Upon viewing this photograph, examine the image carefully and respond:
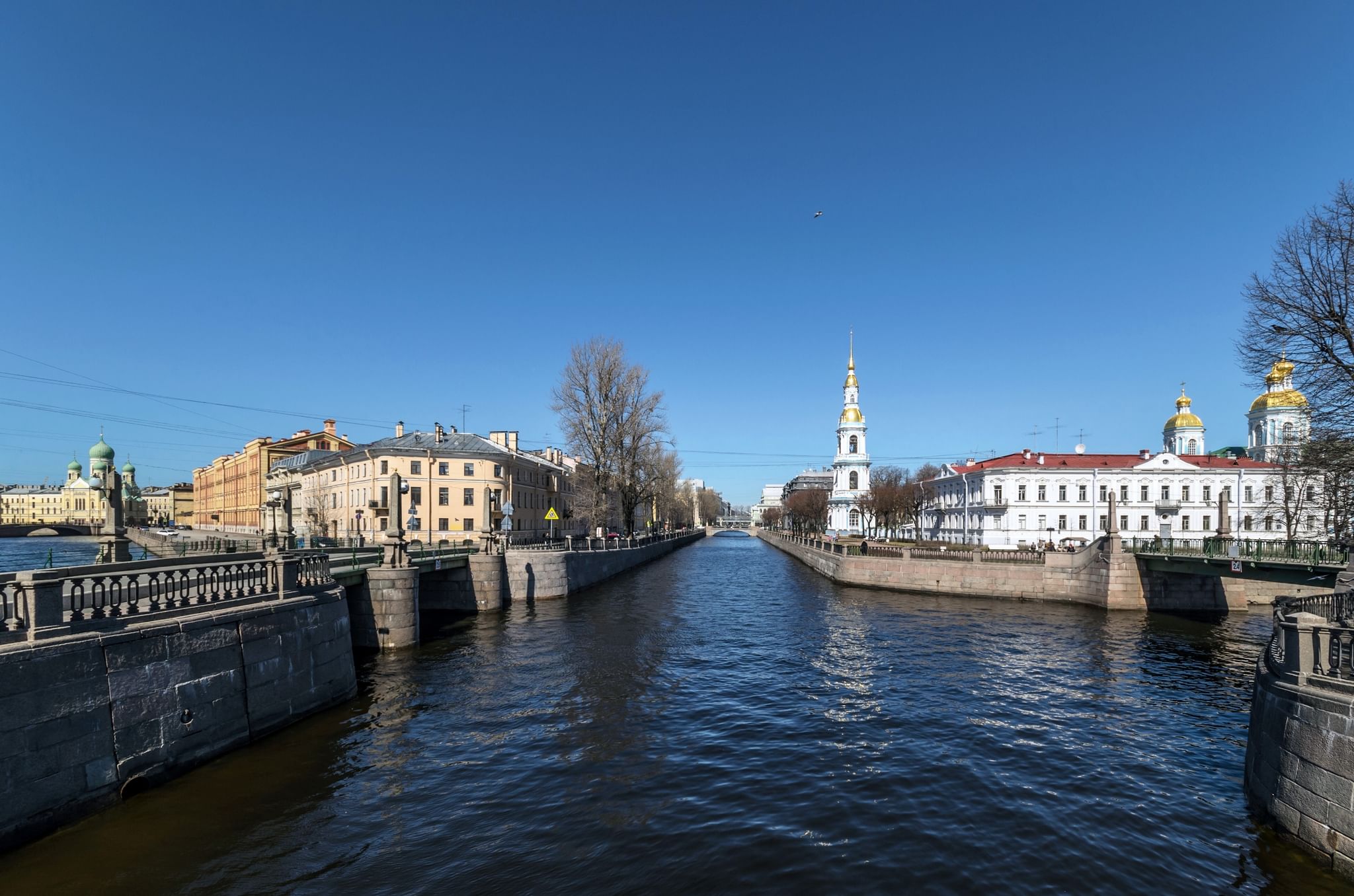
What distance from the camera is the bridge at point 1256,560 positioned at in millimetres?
25375

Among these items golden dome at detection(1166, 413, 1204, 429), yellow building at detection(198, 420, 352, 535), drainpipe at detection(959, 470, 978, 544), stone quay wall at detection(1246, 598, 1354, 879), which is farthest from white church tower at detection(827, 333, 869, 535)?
stone quay wall at detection(1246, 598, 1354, 879)

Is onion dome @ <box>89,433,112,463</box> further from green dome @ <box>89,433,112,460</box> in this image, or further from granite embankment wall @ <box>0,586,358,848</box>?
granite embankment wall @ <box>0,586,358,848</box>

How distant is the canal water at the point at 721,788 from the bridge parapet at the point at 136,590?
2.94 meters

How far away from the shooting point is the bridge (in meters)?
25.4

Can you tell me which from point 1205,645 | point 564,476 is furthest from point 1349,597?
point 564,476

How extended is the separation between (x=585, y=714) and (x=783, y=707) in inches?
208

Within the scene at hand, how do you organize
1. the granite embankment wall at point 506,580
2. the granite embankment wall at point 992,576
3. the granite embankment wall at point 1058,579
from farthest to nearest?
the granite embankment wall at point 992,576 → the granite embankment wall at point 1058,579 → the granite embankment wall at point 506,580

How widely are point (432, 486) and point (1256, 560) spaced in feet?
185

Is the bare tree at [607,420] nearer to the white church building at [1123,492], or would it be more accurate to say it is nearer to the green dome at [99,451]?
the white church building at [1123,492]

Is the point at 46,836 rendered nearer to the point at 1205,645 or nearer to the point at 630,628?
the point at 630,628

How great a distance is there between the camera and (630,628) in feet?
92.5

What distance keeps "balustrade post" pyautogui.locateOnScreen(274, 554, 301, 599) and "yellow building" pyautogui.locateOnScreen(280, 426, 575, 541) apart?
1476 inches

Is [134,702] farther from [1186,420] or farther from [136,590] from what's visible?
[1186,420]

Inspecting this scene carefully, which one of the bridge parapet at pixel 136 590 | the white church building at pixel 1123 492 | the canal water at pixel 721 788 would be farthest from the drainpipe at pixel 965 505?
the bridge parapet at pixel 136 590
